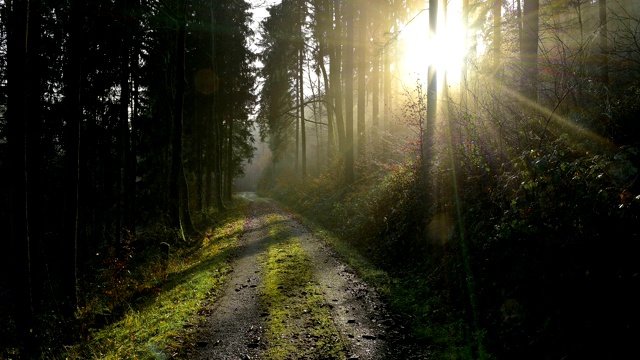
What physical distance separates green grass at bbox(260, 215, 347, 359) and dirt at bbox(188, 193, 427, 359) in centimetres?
14

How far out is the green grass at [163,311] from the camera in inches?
199

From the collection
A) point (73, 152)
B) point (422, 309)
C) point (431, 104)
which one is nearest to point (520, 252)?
point (422, 309)

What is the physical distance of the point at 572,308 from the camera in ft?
12.7

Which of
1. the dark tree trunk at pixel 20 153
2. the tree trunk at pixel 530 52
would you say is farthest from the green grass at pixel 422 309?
the dark tree trunk at pixel 20 153

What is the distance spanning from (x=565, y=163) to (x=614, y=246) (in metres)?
1.47

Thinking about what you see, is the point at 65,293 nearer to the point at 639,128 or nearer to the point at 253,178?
the point at 639,128

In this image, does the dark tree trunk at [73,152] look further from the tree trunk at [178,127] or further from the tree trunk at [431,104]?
the tree trunk at [431,104]

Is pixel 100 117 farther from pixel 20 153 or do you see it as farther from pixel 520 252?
pixel 520 252

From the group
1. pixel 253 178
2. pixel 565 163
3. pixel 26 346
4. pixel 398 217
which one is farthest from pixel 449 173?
pixel 253 178

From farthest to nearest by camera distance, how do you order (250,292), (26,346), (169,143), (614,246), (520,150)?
(169,143), (250,292), (520,150), (26,346), (614,246)

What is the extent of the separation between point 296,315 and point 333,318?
0.64 metres

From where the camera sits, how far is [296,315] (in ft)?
19.1

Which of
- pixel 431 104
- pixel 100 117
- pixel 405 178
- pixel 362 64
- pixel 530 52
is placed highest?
pixel 362 64

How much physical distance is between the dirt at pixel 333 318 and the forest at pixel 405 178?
0.35 m
